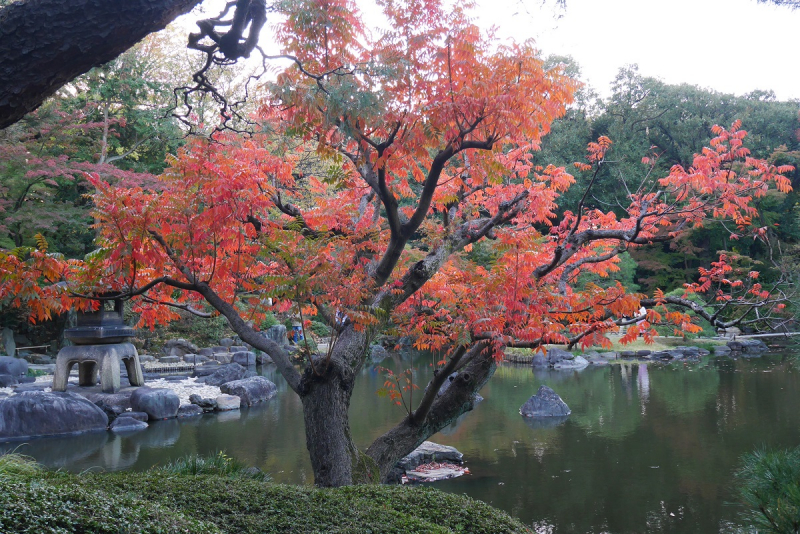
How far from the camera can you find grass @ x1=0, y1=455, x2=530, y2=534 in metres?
1.79

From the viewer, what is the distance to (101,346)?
1096 centimetres

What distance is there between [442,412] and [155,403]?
7.01m

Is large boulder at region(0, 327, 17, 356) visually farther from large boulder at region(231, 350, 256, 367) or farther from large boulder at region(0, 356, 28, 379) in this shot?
large boulder at region(231, 350, 256, 367)

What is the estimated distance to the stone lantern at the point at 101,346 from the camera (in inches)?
420

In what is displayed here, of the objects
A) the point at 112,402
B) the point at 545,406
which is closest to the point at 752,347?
the point at 545,406

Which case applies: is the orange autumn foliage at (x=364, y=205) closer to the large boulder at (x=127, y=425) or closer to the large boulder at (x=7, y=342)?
the large boulder at (x=127, y=425)

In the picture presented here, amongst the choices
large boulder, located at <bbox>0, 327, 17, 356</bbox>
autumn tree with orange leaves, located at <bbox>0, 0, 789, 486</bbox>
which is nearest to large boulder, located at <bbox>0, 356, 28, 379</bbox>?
large boulder, located at <bbox>0, 327, 17, 356</bbox>

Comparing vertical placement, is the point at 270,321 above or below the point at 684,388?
above

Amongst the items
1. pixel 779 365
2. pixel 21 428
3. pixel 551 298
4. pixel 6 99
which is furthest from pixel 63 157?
pixel 779 365

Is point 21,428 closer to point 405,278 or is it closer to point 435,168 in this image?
point 405,278

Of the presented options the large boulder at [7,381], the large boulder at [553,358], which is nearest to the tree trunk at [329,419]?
the large boulder at [7,381]

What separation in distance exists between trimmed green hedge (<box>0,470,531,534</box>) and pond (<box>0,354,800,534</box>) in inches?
136

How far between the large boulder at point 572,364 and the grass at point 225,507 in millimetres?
15177

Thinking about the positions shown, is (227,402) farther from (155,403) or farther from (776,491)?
(776,491)
